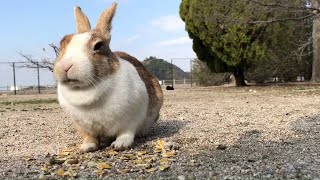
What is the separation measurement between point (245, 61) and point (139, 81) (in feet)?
54.3

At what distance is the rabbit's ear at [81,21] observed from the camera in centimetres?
422

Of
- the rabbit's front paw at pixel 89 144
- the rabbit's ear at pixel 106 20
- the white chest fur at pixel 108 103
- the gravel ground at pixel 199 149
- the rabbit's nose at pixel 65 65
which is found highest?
the rabbit's ear at pixel 106 20

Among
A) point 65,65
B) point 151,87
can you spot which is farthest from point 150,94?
point 65,65

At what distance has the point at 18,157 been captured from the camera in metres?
4.10

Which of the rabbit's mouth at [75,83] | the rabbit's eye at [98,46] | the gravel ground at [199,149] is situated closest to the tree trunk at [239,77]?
the gravel ground at [199,149]

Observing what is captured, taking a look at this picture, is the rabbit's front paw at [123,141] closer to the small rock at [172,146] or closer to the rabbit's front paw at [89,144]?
the rabbit's front paw at [89,144]

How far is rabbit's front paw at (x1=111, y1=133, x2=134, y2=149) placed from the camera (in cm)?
402

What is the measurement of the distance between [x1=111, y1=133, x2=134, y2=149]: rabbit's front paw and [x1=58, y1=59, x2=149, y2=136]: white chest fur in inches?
2.2

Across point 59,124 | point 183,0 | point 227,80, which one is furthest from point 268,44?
point 59,124

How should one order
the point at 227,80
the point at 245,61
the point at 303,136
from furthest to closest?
the point at 227,80 < the point at 245,61 < the point at 303,136

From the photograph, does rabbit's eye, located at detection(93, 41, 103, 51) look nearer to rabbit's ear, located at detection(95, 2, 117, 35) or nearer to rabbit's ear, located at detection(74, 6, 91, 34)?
rabbit's ear, located at detection(95, 2, 117, 35)

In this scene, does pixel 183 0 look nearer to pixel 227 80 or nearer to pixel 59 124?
pixel 227 80

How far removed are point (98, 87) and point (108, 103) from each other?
7.2 inches

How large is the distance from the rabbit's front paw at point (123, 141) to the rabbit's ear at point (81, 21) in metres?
1.04
